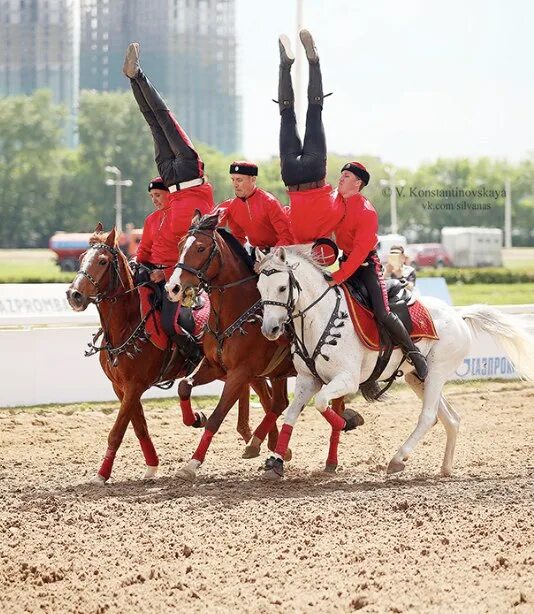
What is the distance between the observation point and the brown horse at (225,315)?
8.31 meters

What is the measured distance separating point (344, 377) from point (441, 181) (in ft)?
172

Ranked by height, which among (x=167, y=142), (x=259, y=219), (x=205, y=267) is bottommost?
(x=205, y=267)

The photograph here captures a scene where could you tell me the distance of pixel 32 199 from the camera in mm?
61469

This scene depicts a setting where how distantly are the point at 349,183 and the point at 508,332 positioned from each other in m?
2.23

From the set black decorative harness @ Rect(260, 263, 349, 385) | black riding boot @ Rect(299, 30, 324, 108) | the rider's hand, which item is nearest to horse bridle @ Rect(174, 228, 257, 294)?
black decorative harness @ Rect(260, 263, 349, 385)

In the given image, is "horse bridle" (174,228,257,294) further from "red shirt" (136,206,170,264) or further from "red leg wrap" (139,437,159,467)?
"red leg wrap" (139,437,159,467)

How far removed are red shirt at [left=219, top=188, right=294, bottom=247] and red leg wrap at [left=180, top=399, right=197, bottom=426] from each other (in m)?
1.40

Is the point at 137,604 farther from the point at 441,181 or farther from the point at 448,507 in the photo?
the point at 441,181

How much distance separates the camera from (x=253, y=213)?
29.5ft

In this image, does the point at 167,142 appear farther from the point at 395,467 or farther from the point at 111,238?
the point at 395,467

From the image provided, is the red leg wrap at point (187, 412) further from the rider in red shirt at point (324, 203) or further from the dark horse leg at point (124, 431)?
the rider in red shirt at point (324, 203)

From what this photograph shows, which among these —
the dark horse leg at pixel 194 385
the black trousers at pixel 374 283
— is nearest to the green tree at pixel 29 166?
the dark horse leg at pixel 194 385

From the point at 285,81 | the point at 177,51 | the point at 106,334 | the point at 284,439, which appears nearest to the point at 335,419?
the point at 284,439

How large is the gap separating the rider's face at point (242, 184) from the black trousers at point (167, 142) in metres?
0.52
